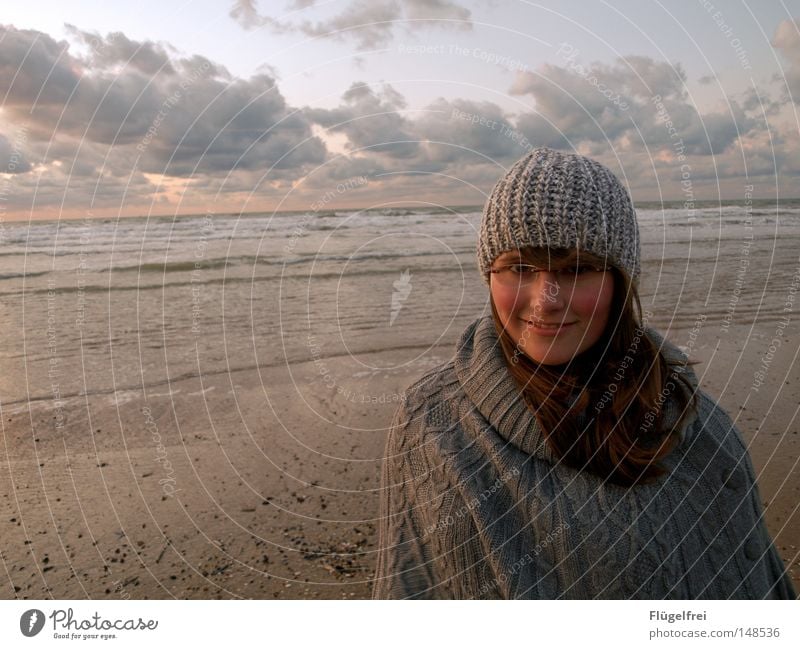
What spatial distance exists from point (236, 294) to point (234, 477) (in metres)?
5.61

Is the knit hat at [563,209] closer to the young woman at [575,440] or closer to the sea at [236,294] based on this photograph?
the young woman at [575,440]

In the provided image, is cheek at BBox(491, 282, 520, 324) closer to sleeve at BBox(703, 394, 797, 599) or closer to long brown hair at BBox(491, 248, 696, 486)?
long brown hair at BBox(491, 248, 696, 486)

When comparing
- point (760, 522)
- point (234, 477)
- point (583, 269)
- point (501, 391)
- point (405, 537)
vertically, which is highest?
point (583, 269)

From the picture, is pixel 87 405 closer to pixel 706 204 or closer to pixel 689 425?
pixel 689 425

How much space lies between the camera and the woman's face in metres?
1.88

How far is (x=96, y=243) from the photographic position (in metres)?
15.6

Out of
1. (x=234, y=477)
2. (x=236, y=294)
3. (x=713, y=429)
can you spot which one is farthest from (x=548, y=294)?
(x=236, y=294)

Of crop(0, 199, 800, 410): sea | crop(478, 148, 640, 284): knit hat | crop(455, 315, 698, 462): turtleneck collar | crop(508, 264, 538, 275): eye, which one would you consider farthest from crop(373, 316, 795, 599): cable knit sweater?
crop(0, 199, 800, 410): sea

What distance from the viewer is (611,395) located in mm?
1928

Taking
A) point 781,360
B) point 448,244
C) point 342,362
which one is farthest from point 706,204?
point 342,362

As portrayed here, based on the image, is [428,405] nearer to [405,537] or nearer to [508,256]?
[405,537]

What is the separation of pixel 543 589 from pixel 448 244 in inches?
449

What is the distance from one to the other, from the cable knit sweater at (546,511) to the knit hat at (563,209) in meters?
0.37
